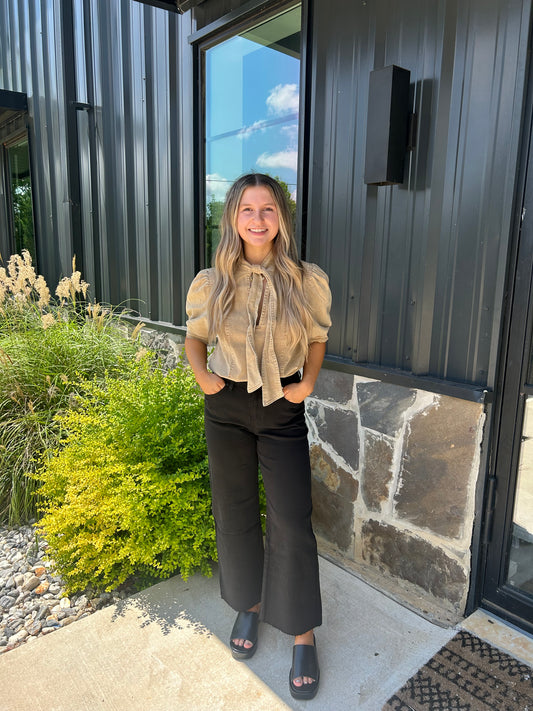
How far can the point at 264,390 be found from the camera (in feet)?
6.09

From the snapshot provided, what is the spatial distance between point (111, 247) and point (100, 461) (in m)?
2.92

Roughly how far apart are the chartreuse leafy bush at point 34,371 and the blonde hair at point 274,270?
1913 millimetres

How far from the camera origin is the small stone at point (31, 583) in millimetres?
2723

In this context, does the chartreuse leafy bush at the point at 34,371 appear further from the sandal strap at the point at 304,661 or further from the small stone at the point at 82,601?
the sandal strap at the point at 304,661

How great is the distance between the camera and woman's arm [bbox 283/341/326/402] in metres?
1.90

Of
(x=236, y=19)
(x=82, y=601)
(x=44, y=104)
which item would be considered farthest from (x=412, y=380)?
(x=44, y=104)

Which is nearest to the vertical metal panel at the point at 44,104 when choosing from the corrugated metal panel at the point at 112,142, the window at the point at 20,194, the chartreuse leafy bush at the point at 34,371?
the corrugated metal panel at the point at 112,142

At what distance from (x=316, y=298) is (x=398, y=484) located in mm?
1096

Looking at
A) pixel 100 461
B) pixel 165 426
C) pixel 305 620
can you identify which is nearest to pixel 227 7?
pixel 165 426

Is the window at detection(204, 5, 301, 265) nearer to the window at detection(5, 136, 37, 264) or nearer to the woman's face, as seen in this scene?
the woman's face

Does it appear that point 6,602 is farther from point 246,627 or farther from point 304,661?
point 304,661

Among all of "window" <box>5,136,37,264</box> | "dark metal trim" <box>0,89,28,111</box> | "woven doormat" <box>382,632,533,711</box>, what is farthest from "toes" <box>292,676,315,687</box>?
"dark metal trim" <box>0,89,28,111</box>

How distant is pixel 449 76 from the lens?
2.20 meters

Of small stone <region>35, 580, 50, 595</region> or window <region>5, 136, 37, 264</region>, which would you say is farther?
window <region>5, 136, 37, 264</region>
